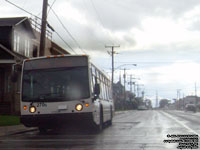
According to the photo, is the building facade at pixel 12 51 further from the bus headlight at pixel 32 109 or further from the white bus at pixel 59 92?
the bus headlight at pixel 32 109

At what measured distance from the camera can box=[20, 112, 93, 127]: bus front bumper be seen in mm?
13867

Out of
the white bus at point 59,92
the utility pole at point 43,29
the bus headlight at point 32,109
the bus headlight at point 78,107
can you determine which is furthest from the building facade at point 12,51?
the bus headlight at point 78,107

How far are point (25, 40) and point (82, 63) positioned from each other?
71.2 feet

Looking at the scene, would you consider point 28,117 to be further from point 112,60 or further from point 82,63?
point 112,60

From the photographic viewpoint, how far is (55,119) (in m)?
14.0

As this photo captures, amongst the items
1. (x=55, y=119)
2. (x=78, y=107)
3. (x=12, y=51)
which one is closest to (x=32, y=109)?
(x=55, y=119)

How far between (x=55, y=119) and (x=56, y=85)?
1278mm

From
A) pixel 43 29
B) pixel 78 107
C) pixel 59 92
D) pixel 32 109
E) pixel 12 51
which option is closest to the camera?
pixel 78 107

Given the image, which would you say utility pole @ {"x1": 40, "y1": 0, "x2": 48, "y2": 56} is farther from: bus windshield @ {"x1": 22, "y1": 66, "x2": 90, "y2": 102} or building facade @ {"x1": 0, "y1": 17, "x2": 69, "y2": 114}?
building facade @ {"x1": 0, "y1": 17, "x2": 69, "y2": 114}

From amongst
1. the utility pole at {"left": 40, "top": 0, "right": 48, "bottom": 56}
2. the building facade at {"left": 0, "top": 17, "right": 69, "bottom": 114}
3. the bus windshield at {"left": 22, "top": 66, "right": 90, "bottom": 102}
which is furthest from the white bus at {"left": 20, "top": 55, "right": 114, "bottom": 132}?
the building facade at {"left": 0, "top": 17, "right": 69, "bottom": 114}

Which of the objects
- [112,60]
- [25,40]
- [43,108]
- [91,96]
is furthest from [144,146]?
[112,60]

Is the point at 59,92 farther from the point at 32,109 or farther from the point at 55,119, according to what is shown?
the point at 32,109

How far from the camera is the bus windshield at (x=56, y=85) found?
1404 cm

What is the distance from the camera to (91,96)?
14.1 meters
